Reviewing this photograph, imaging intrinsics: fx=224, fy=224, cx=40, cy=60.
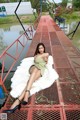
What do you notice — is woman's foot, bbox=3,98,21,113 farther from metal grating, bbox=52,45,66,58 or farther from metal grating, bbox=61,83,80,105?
metal grating, bbox=52,45,66,58

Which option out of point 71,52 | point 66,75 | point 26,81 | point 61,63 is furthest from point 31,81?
point 71,52

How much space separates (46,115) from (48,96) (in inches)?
21.9

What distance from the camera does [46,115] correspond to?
10.0 ft

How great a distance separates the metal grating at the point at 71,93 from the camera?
3.41 metres

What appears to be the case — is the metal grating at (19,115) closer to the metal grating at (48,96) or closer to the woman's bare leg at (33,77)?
the woman's bare leg at (33,77)

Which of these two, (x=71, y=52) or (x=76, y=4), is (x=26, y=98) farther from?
(x=76, y=4)

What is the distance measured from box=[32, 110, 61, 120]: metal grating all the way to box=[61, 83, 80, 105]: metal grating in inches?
13.3

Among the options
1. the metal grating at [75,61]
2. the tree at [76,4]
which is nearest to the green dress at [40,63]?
the metal grating at [75,61]

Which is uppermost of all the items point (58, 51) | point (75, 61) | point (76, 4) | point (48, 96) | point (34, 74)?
point (34, 74)

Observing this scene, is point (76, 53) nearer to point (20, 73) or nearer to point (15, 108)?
point (20, 73)

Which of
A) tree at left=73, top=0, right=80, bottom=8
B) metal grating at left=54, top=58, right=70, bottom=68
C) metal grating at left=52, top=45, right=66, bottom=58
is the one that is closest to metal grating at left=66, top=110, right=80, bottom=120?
metal grating at left=54, top=58, right=70, bottom=68

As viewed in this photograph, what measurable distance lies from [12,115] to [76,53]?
3.74 metres

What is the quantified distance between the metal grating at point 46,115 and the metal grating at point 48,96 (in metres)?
0.23

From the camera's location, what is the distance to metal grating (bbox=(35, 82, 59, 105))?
3391 millimetres
